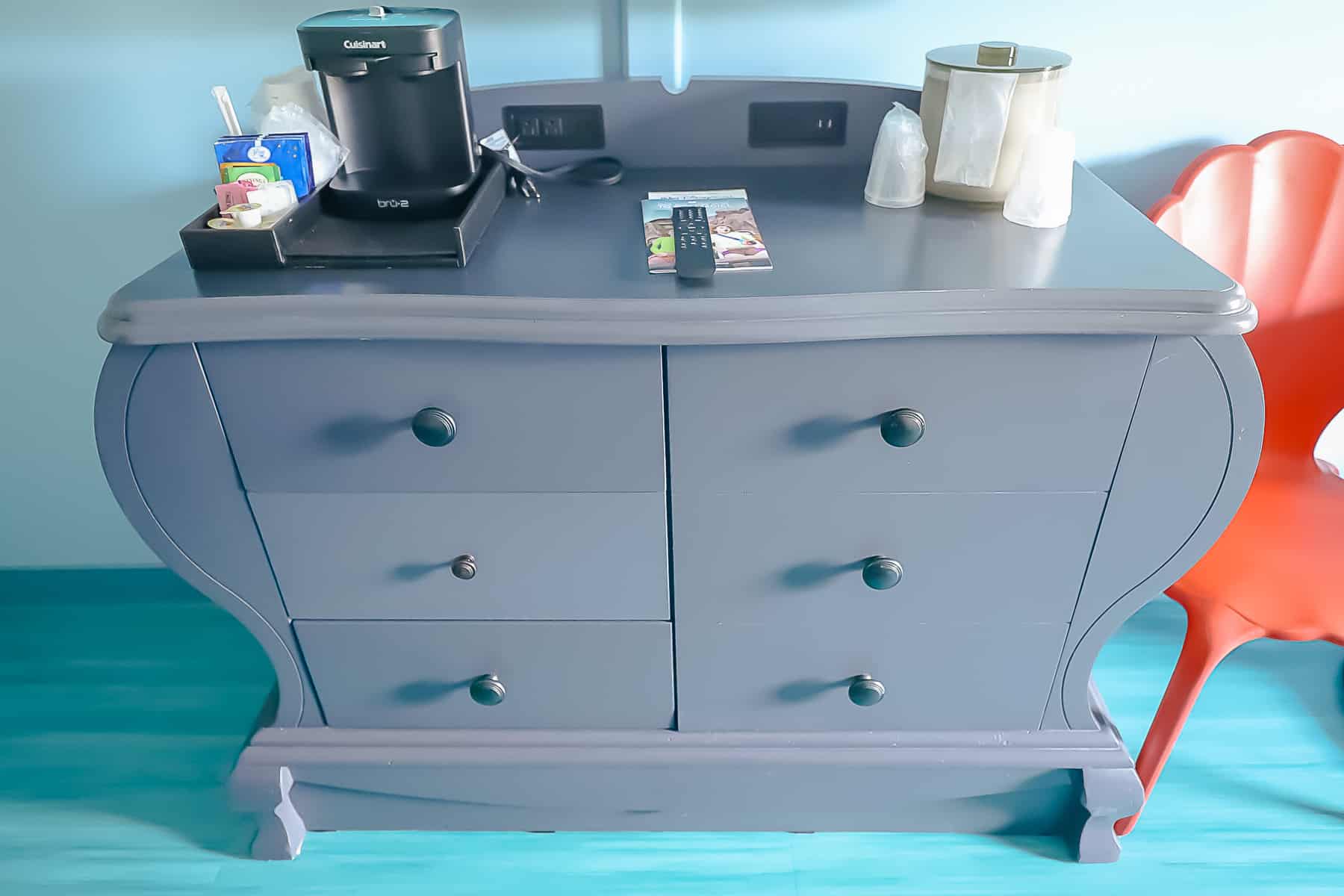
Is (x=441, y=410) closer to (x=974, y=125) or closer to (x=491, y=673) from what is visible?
(x=491, y=673)

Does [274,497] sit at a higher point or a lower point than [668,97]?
lower

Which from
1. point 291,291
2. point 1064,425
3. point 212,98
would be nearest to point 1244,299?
point 1064,425

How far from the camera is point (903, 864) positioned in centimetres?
121

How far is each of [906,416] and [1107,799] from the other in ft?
2.25

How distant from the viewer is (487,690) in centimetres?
108

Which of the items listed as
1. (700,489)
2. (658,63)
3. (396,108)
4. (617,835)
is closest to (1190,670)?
(700,489)

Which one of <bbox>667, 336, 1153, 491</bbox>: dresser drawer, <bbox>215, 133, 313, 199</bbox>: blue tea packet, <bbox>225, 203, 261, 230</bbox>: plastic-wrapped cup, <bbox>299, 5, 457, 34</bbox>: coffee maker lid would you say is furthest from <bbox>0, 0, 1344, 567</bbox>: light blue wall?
<bbox>667, 336, 1153, 491</bbox>: dresser drawer

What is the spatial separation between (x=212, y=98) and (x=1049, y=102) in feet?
3.88

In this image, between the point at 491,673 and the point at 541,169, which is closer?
the point at 491,673

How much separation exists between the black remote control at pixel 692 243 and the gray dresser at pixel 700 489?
1.4 inches

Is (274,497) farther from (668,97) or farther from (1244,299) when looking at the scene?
(1244,299)

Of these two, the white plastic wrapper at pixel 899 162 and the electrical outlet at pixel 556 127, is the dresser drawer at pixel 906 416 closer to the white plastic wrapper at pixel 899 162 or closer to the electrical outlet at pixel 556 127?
the white plastic wrapper at pixel 899 162

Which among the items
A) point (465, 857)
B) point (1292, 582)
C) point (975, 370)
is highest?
point (975, 370)

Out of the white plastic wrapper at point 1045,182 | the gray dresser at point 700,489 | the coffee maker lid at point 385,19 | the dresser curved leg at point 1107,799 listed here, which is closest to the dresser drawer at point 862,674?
the gray dresser at point 700,489
